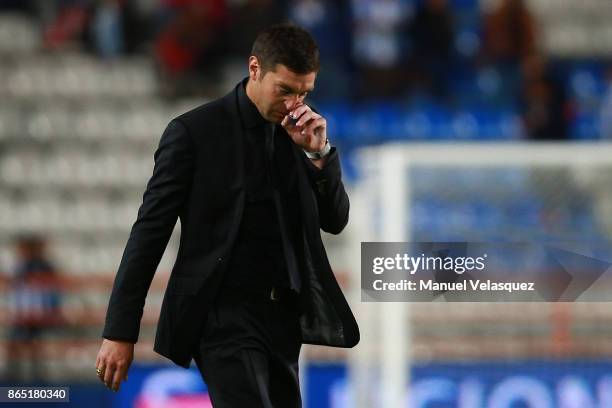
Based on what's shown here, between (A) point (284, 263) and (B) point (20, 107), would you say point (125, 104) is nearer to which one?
(B) point (20, 107)

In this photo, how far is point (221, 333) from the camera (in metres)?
3.44

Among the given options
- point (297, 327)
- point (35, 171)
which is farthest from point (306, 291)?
point (35, 171)

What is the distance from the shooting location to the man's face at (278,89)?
3459 mm

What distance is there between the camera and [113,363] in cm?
342

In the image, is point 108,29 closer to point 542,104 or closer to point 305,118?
point 542,104

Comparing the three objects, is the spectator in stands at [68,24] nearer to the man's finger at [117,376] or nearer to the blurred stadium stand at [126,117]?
the blurred stadium stand at [126,117]

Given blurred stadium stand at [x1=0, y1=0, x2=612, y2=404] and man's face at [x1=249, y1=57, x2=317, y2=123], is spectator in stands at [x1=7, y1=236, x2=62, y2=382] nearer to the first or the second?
blurred stadium stand at [x1=0, y1=0, x2=612, y2=404]

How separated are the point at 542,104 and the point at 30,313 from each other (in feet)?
14.7

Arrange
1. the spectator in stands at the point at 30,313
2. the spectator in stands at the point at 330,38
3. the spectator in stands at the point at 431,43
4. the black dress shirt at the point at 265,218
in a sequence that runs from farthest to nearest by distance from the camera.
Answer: the spectator in stands at the point at 431,43
the spectator in stands at the point at 330,38
the spectator in stands at the point at 30,313
the black dress shirt at the point at 265,218

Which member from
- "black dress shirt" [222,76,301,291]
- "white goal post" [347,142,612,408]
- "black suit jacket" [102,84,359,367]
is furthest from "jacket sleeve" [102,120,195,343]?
"white goal post" [347,142,612,408]

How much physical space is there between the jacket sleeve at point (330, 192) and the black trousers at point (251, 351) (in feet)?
0.77

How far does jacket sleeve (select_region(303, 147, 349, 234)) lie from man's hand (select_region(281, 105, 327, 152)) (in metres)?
0.09

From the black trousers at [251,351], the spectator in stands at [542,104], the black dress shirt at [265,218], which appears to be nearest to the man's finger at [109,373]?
the black trousers at [251,351]

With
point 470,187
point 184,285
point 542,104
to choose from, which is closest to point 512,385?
point 470,187
